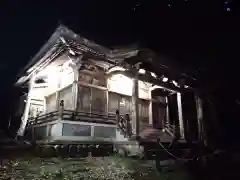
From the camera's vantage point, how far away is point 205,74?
2044 cm

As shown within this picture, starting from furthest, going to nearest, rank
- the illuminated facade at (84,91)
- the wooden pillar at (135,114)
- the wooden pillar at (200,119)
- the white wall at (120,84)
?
the white wall at (120,84), the wooden pillar at (200,119), the illuminated facade at (84,91), the wooden pillar at (135,114)

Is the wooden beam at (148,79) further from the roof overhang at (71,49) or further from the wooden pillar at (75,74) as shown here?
the wooden pillar at (75,74)

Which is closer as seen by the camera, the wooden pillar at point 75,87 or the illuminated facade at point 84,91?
the illuminated facade at point 84,91

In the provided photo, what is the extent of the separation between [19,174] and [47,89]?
13.7 metres

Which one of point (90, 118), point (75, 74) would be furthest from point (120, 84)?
point (90, 118)

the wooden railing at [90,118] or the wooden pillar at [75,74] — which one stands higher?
the wooden pillar at [75,74]

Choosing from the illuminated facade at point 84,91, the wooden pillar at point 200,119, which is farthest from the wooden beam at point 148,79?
the wooden pillar at point 200,119

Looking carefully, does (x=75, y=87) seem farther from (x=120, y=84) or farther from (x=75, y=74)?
(x=120, y=84)

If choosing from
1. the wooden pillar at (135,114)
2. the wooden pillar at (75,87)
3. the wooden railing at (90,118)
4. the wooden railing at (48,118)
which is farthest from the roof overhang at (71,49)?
the wooden railing at (48,118)

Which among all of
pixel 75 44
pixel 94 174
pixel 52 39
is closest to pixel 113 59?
pixel 75 44

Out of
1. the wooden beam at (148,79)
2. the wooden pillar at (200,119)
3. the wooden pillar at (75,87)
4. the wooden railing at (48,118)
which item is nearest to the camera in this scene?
the wooden railing at (48,118)

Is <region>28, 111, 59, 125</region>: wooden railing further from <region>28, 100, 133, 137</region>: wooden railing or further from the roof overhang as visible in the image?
the roof overhang

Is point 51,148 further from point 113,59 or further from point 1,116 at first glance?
point 1,116

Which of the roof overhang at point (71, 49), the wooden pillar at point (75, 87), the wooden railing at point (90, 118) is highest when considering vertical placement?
the roof overhang at point (71, 49)
